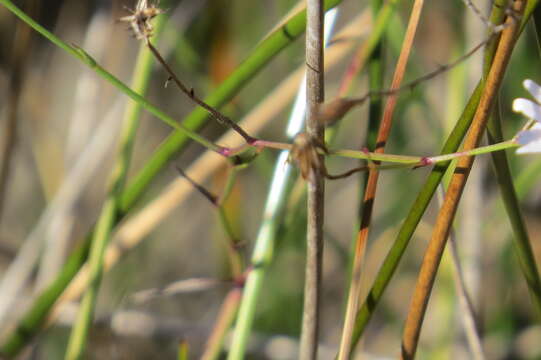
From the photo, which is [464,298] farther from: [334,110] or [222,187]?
[222,187]

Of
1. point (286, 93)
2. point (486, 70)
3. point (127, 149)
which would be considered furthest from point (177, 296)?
point (486, 70)

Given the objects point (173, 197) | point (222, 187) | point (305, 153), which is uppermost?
point (222, 187)

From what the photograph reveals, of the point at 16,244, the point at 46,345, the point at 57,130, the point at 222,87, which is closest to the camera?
the point at 222,87

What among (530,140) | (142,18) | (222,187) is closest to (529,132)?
(530,140)

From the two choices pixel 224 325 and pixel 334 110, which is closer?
pixel 334 110

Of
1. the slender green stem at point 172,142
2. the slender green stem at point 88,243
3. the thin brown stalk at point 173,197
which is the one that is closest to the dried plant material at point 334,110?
the slender green stem at point 172,142

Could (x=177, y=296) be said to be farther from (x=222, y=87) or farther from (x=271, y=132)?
Result: (x=222, y=87)

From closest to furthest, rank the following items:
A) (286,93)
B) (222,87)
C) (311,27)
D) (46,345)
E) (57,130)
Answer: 1. (311,27)
2. (222,87)
3. (286,93)
4. (46,345)
5. (57,130)

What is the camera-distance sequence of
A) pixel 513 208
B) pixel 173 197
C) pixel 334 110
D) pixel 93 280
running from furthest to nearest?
pixel 173 197, pixel 93 280, pixel 513 208, pixel 334 110
